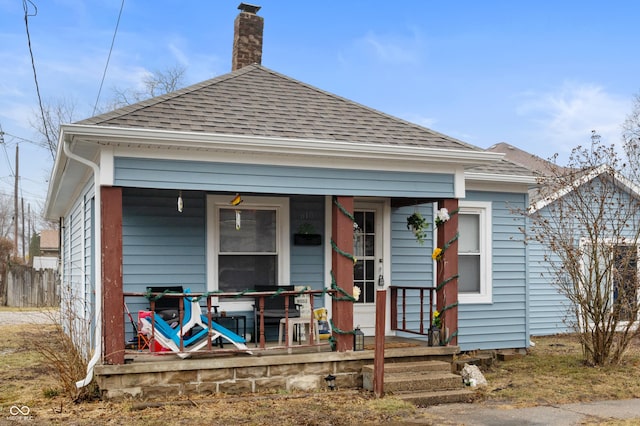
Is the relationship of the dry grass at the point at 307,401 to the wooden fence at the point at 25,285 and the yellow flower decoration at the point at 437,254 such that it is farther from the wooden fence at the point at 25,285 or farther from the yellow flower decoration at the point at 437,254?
the wooden fence at the point at 25,285

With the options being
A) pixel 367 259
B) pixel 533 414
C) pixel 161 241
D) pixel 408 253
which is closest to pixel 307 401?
pixel 533 414

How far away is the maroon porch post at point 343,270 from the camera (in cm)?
786

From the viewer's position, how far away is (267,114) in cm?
846

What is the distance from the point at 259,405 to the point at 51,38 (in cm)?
1252

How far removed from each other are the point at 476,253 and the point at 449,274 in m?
2.20

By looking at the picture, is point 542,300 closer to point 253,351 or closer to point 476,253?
point 476,253

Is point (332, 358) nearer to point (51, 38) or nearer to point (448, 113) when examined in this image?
point (51, 38)

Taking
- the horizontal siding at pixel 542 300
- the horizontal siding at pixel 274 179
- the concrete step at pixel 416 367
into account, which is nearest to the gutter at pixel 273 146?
the horizontal siding at pixel 274 179

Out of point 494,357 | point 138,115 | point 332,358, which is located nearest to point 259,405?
point 332,358

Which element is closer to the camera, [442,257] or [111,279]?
[111,279]

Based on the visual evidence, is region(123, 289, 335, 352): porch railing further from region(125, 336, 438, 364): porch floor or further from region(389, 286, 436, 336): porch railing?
region(389, 286, 436, 336): porch railing

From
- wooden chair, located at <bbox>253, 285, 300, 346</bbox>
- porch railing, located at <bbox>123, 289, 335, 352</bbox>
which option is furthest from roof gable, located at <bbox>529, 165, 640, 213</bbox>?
porch railing, located at <bbox>123, 289, 335, 352</bbox>

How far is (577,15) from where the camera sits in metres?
13.6

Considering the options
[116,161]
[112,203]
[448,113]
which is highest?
[448,113]
